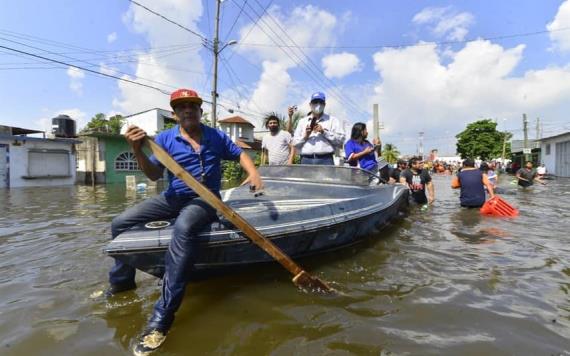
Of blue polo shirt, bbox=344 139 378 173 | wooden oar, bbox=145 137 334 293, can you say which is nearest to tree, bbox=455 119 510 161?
blue polo shirt, bbox=344 139 378 173

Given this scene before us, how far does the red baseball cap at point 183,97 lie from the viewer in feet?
8.85

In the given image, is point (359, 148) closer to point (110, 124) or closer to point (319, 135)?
point (319, 135)

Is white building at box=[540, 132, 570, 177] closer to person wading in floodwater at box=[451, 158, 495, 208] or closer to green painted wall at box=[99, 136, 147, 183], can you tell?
person wading in floodwater at box=[451, 158, 495, 208]

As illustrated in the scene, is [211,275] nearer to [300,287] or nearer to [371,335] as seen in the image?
[300,287]

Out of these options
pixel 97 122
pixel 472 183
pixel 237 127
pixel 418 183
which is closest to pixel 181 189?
pixel 472 183

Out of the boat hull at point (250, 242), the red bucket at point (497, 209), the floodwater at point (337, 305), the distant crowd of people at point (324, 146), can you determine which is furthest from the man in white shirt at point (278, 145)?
the red bucket at point (497, 209)

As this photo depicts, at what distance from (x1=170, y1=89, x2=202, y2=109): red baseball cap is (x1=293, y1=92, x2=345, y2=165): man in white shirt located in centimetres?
286

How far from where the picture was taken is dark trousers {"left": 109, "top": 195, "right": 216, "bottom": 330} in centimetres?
233

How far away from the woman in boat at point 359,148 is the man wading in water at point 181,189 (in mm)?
3609

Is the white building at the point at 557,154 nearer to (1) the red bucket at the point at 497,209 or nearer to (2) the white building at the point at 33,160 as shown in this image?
(1) the red bucket at the point at 497,209

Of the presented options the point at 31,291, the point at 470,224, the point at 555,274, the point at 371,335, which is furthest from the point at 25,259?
the point at 470,224

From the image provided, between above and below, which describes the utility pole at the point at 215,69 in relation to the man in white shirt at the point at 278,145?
above

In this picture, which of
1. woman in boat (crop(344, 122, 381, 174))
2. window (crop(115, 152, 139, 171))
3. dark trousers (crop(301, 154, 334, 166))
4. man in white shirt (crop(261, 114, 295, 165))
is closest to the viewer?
dark trousers (crop(301, 154, 334, 166))

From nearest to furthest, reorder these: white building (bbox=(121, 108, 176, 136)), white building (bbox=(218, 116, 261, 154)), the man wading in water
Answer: the man wading in water
white building (bbox=(121, 108, 176, 136))
white building (bbox=(218, 116, 261, 154))
